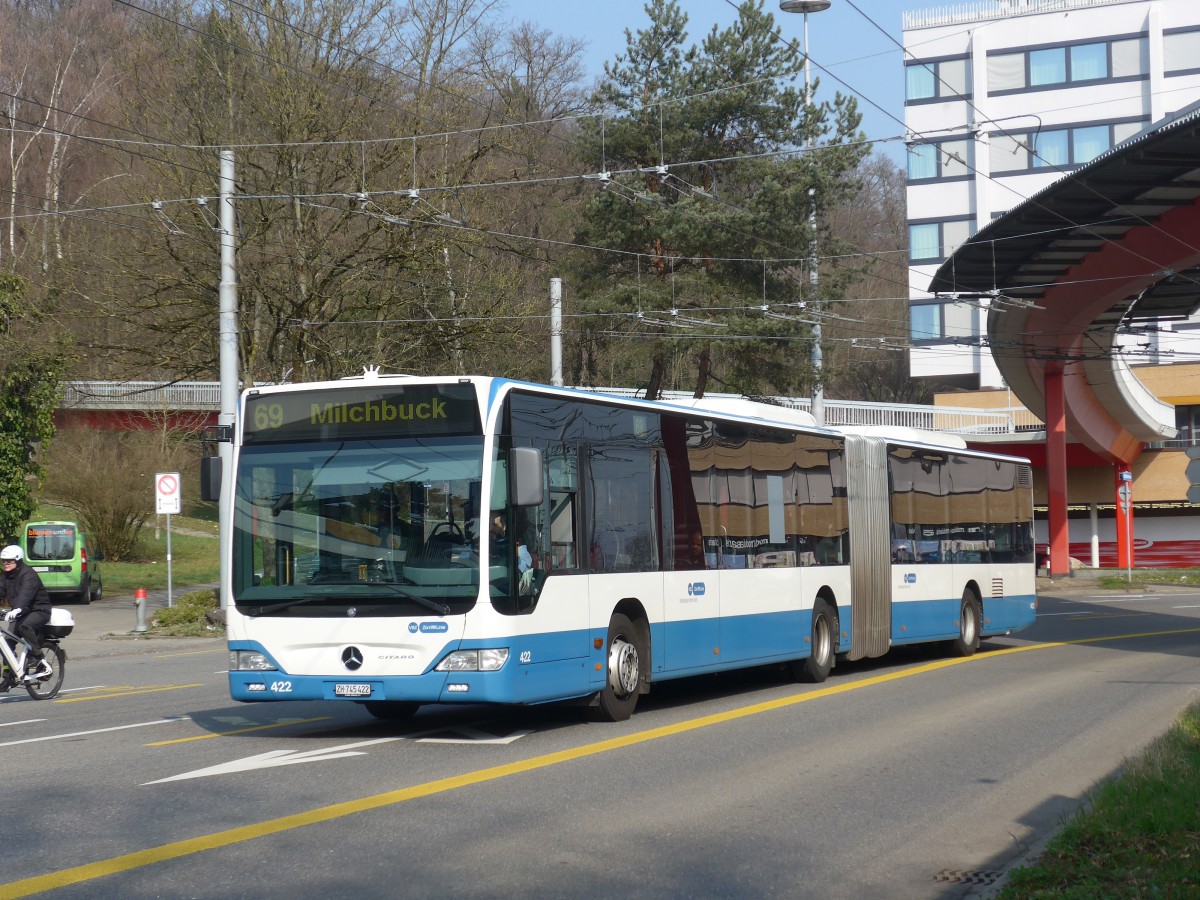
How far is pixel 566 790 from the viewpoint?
9539mm

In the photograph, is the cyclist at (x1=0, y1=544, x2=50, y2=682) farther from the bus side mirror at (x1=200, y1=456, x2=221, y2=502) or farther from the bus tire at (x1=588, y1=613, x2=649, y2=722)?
the bus tire at (x1=588, y1=613, x2=649, y2=722)

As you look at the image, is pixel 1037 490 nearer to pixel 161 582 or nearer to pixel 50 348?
pixel 161 582

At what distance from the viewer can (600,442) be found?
1338 centimetres

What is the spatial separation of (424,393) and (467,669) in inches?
83.8

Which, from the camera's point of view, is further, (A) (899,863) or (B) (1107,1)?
(B) (1107,1)

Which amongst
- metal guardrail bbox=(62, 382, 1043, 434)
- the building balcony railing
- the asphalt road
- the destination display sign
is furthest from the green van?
the building balcony railing

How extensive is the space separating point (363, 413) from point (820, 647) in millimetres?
7487

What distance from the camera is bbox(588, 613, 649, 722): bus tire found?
13.2 meters

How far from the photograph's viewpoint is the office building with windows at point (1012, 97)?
253 ft

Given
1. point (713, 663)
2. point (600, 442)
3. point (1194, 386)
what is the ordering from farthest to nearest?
point (1194, 386)
point (713, 663)
point (600, 442)

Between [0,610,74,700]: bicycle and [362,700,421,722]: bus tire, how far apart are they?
13.2 ft

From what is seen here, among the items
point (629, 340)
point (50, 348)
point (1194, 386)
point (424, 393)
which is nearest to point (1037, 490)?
point (1194, 386)

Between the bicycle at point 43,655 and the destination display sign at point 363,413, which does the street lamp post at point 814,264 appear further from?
the destination display sign at point 363,413

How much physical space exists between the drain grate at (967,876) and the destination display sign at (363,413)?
5.46m
